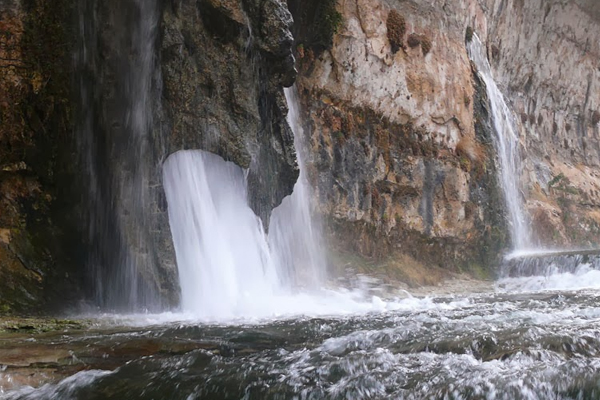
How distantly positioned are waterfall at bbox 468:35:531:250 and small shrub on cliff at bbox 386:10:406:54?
481 centimetres

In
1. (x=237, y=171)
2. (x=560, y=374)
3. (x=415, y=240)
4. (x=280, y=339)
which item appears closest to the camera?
(x=560, y=374)

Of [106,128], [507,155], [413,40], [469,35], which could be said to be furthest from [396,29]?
[106,128]

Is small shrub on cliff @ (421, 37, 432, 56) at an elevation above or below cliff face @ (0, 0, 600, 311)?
above

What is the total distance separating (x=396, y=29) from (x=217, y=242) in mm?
10553

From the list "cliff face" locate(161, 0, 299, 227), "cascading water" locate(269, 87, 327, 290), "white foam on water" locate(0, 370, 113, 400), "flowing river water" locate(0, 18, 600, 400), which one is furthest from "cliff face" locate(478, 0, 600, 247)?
"white foam on water" locate(0, 370, 113, 400)

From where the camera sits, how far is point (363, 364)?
18.1ft

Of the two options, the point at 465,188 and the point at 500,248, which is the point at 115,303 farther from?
the point at 500,248

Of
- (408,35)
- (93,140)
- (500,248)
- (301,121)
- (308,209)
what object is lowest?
(500,248)

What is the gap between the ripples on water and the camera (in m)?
4.75

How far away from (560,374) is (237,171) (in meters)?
8.19

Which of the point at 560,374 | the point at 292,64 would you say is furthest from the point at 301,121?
the point at 560,374

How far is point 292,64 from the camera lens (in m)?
12.1

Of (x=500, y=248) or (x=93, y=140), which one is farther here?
(x=500, y=248)

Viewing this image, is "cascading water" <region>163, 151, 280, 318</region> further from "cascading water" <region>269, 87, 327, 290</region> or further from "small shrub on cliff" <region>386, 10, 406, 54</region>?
"small shrub on cliff" <region>386, 10, 406, 54</region>
